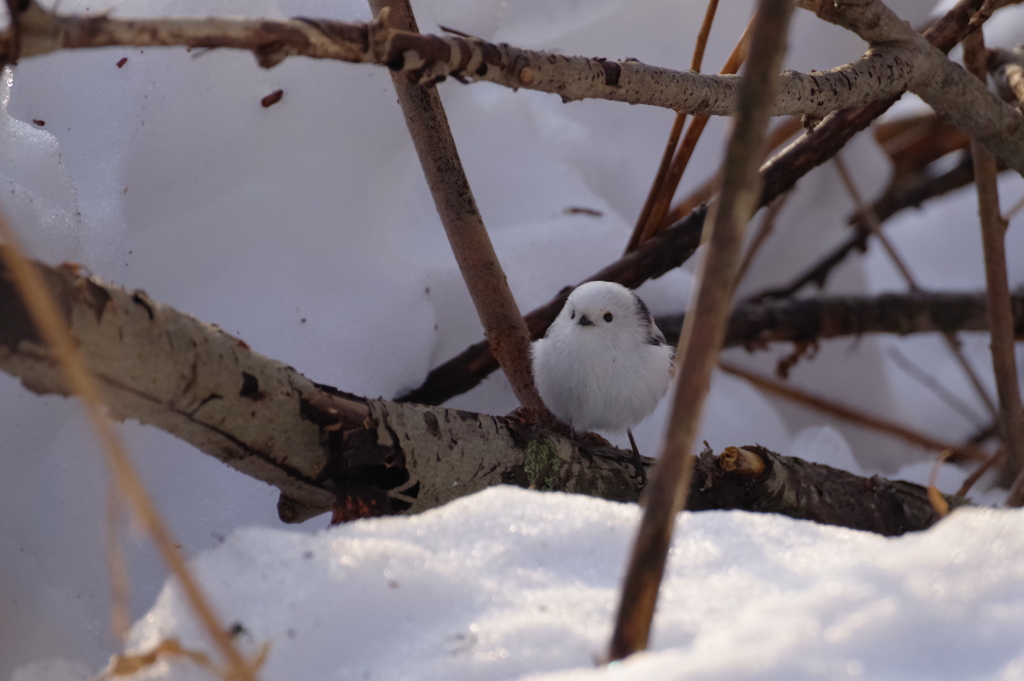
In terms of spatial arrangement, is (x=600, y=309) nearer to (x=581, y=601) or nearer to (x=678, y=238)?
(x=678, y=238)

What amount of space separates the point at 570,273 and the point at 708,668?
1.18 metres

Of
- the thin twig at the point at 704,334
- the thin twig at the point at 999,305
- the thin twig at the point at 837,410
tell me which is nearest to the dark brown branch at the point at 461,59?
the thin twig at the point at 704,334

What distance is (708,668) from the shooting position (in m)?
0.57

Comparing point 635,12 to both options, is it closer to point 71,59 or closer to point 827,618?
point 71,59

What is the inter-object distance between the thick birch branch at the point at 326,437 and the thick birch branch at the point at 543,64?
0.73 ft

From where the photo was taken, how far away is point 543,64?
87cm

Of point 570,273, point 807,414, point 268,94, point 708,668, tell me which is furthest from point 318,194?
point 807,414

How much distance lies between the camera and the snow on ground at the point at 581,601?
60 cm

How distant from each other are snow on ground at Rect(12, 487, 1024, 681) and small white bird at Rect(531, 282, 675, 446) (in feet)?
1.88

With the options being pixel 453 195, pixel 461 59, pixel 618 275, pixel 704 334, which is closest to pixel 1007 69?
pixel 618 275

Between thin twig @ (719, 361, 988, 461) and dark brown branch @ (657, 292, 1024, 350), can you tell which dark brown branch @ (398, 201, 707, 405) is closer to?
dark brown branch @ (657, 292, 1024, 350)

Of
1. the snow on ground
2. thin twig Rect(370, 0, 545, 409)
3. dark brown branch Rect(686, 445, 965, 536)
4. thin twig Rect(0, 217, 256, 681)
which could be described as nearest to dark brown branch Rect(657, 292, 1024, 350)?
dark brown branch Rect(686, 445, 965, 536)

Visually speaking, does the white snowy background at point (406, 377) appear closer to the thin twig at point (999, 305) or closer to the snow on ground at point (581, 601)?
the snow on ground at point (581, 601)

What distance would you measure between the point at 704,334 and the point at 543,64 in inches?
17.2
